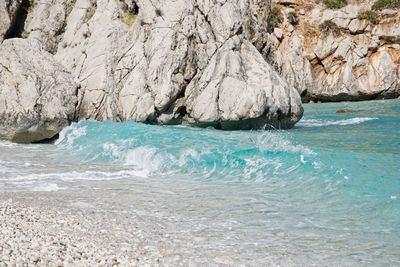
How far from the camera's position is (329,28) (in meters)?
50.5

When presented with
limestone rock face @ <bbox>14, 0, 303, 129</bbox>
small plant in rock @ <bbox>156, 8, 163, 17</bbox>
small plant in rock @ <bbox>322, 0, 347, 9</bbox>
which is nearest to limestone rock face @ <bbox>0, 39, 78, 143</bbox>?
limestone rock face @ <bbox>14, 0, 303, 129</bbox>

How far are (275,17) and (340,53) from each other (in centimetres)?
1068

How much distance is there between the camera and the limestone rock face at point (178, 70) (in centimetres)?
1797

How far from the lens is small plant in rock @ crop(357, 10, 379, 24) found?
4884 cm

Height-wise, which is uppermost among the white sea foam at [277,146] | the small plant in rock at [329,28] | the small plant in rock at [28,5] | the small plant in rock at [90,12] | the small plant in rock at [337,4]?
the small plant in rock at [337,4]

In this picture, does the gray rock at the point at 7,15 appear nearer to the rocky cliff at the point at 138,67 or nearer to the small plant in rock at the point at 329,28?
the rocky cliff at the point at 138,67

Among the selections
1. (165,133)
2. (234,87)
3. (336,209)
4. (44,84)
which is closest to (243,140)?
(165,133)

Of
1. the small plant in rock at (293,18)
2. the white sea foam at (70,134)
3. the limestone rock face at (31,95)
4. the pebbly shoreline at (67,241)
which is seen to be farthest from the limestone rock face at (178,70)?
the small plant in rock at (293,18)

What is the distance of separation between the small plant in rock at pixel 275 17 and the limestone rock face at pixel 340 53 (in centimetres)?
74

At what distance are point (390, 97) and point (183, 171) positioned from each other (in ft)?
156

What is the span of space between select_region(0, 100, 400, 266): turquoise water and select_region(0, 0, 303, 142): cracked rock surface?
357 cm

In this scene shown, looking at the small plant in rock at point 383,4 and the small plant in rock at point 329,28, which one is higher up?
the small plant in rock at point 383,4

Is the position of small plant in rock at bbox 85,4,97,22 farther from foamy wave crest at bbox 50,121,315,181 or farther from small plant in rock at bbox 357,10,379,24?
small plant in rock at bbox 357,10,379,24

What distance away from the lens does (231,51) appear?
19344 millimetres
